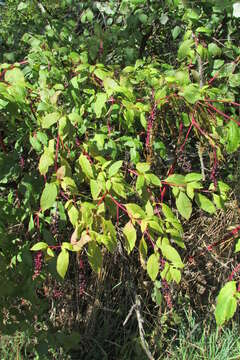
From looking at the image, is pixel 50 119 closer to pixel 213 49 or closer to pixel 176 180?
pixel 176 180

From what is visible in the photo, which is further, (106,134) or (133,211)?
(106,134)

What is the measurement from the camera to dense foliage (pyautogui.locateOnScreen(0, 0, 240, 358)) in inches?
64.1

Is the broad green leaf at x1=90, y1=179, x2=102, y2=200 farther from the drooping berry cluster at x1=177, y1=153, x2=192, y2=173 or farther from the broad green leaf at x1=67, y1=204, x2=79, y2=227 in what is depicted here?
the drooping berry cluster at x1=177, y1=153, x2=192, y2=173

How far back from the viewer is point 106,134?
2156mm

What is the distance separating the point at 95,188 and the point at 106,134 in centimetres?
63

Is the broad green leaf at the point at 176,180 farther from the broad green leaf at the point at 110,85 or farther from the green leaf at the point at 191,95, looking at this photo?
the broad green leaf at the point at 110,85

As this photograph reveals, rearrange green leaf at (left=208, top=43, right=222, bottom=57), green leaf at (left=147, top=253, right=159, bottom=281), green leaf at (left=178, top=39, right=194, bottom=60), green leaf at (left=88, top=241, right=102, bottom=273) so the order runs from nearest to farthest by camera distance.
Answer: green leaf at (left=88, top=241, right=102, bottom=273) → green leaf at (left=147, top=253, right=159, bottom=281) → green leaf at (left=178, top=39, right=194, bottom=60) → green leaf at (left=208, top=43, right=222, bottom=57)

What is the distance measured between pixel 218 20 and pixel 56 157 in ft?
4.18

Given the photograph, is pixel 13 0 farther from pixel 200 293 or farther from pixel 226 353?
pixel 226 353

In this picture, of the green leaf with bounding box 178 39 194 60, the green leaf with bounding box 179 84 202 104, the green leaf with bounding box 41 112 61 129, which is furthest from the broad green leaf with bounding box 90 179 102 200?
the green leaf with bounding box 178 39 194 60

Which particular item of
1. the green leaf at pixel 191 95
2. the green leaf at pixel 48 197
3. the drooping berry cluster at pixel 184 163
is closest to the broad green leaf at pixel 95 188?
the green leaf at pixel 48 197

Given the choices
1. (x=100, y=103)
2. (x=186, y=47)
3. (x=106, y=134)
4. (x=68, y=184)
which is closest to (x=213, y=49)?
(x=186, y=47)

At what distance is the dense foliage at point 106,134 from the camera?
163 centimetres

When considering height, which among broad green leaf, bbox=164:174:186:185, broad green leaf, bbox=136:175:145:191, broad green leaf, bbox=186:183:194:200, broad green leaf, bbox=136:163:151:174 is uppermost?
broad green leaf, bbox=136:163:151:174
